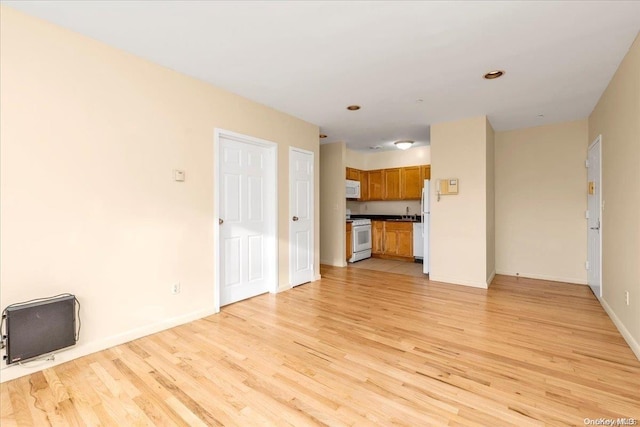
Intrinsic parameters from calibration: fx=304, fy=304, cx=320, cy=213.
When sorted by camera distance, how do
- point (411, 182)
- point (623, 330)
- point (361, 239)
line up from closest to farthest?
point (623, 330) < point (361, 239) < point (411, 182)

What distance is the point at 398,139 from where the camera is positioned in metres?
5.82

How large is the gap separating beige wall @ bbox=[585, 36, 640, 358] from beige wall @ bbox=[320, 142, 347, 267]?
377 centimetres

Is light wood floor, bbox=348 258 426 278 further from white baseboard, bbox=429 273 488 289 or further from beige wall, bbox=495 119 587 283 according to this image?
beige wall, bbox=495 119 587 283

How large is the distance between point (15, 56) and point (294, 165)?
Answer: 9.75ft

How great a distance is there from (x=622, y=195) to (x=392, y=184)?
4515 millimetres

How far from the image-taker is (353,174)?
284 inches

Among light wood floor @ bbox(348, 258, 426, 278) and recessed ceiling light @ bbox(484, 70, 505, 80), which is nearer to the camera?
recessed ceiling light @ bbox(484, 70, 505, 80)

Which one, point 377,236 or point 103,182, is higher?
point 103,182

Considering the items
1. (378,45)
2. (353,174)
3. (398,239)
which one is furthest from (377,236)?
(378,45)

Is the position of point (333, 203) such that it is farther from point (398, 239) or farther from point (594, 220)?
point (594, 220)

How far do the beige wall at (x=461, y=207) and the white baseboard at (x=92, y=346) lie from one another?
3568mm

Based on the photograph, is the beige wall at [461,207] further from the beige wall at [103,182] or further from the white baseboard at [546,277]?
the beige wall at [103,182]

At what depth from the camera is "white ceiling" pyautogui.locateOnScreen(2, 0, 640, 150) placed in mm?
2096

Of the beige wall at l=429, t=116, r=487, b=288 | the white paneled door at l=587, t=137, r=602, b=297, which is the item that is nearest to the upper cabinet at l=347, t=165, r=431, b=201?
the beige wall at l=429, t=116, r=487, b=288
